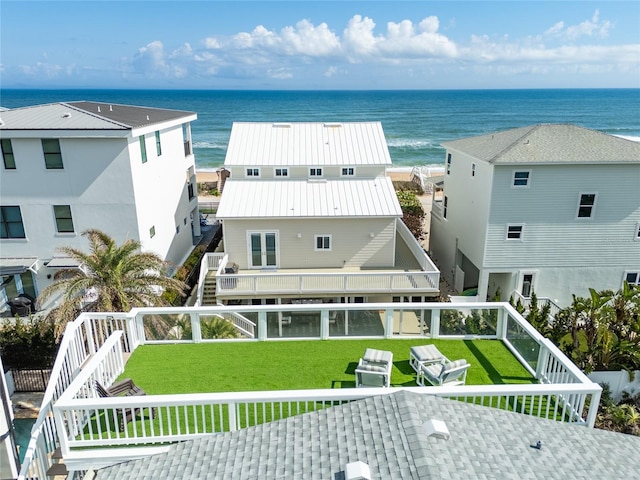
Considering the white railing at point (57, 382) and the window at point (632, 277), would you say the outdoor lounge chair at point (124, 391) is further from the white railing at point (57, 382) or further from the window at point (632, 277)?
the window at point (632, 277)

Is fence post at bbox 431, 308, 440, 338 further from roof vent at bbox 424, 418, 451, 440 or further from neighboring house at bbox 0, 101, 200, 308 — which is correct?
neighboring house at bbox 0, 101, 200, 308

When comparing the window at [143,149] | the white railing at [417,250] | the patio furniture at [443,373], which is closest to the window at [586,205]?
the white railing at [417,250]

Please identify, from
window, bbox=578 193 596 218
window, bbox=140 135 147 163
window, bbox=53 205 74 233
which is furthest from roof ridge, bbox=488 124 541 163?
window, bbox=53 205 74 233

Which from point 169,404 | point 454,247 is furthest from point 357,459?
point 454,247

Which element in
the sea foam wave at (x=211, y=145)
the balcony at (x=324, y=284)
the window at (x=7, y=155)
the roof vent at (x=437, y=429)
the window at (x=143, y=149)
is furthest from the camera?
the sea foam wave at (x=211, y=145)

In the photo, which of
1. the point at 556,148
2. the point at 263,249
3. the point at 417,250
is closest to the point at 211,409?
the point at 263,249

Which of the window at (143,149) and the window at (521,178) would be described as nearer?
the window at (521,178)
